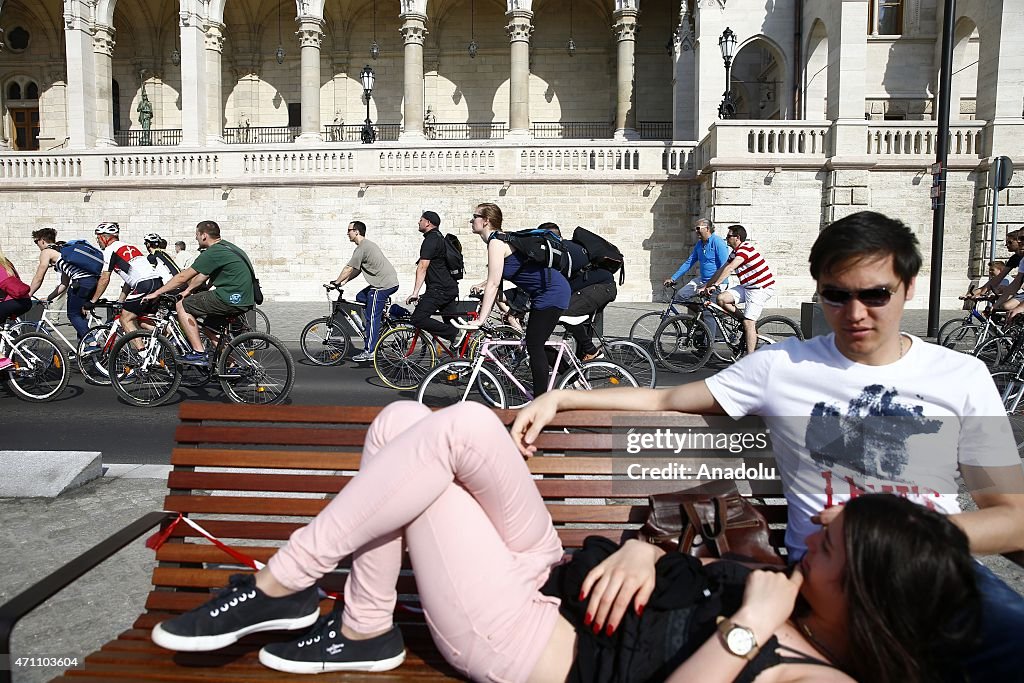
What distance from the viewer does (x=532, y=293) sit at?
23.3 ft

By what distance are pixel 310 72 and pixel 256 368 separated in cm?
1956

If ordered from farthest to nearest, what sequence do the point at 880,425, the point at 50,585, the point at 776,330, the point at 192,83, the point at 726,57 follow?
the point at 192,83 → the point at 726,57 → the point at 776,330 → the point at 880,425 → the point at 50,585

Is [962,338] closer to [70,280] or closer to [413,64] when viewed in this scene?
[70,280]

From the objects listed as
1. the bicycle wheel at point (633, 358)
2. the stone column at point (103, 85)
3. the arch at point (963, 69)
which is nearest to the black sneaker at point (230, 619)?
the bicycle wheel at point (633, 358)

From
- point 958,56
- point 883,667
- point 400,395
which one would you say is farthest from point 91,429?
point 958,56

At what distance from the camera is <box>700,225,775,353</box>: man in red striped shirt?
10.1 meters

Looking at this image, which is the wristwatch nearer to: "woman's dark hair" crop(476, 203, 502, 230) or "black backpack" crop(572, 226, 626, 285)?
"woman's dark hair" crop(476, 203, 502, 230)

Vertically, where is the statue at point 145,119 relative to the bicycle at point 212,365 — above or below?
above

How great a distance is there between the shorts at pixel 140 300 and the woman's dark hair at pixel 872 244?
306 inches

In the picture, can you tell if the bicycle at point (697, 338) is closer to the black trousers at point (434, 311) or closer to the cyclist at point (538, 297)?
the black trousers at point (434, 311)

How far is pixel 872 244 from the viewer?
2129 mm

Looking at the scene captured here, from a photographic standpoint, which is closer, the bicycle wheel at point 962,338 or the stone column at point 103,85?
the bicycle wheel at point 962,338

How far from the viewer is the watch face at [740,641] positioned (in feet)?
5.66

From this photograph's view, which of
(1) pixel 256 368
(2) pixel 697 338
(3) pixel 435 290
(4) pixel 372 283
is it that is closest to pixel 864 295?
(1) pixel 256 368
